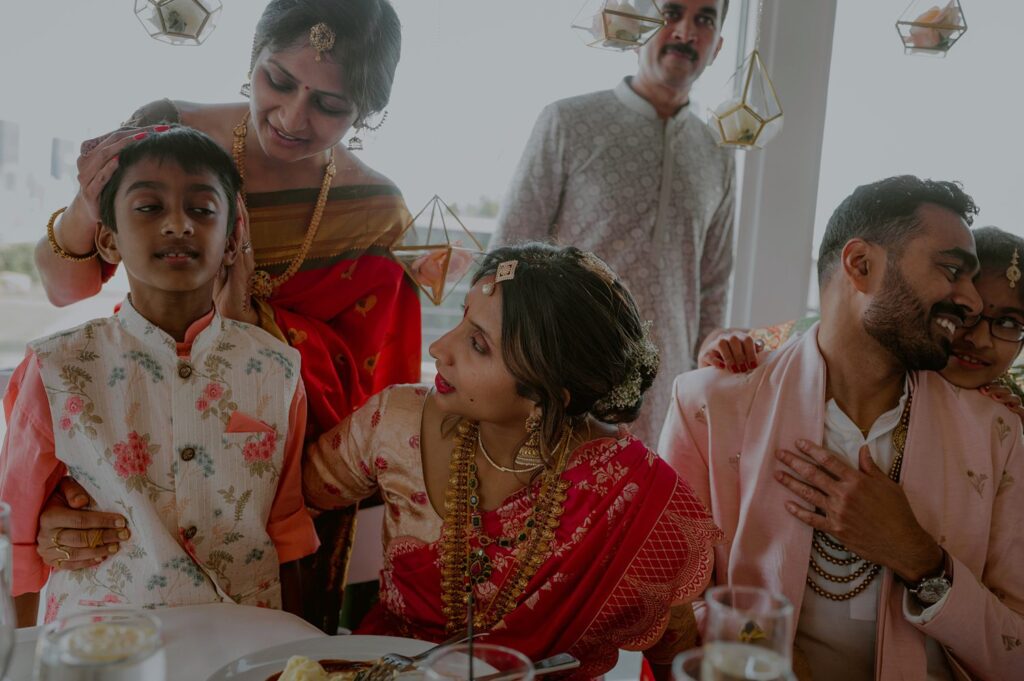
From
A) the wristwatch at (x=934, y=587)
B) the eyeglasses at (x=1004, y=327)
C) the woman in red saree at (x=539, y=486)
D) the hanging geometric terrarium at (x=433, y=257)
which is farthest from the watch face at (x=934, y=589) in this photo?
the hanging geometric terrarium at (x=433, y=257)

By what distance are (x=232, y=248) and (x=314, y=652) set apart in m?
0.82

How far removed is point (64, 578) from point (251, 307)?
0.63 m

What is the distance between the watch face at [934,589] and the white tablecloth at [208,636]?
46.4 inches

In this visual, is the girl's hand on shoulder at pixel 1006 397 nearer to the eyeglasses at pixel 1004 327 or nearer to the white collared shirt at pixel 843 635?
the eyeglasses at pixel 1004 327

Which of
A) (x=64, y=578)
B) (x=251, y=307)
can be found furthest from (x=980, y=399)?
(x=64, y=578)

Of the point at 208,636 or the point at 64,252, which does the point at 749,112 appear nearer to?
the point at 64,252

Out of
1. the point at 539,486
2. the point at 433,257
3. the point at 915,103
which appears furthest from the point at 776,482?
the point at 915,103

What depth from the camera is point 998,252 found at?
80.4 inches

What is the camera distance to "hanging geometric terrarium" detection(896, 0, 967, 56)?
2393 mm

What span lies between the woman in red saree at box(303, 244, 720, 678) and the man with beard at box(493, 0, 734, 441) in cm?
122

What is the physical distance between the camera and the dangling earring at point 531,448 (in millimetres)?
1775

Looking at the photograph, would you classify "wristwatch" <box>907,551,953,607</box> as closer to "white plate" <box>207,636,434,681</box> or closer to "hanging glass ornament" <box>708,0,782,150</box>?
"white plate" <box>207,636,434,681</box>

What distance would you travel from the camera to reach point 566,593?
1.77 meters

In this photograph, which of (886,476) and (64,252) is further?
(886,476)
